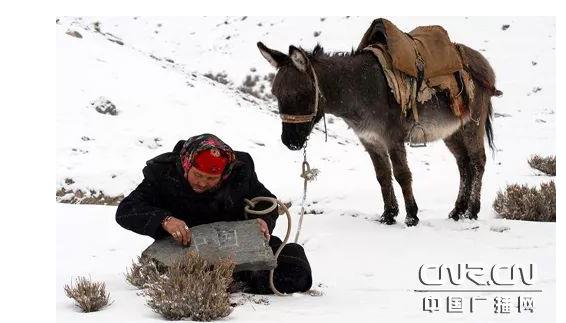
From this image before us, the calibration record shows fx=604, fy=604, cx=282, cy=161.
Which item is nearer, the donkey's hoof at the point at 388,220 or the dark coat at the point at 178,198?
the dark coat at the point at 178,198

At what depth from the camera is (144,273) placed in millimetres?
4500

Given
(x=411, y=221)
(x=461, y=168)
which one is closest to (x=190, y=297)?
(x=411, y=221)

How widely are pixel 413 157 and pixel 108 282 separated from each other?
41.2 ft

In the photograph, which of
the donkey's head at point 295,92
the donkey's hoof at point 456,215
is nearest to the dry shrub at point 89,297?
the donkey's head at point 295,92

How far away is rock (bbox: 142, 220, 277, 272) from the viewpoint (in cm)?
425

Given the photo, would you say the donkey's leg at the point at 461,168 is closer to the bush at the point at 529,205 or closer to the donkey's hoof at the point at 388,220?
the bush at the point at 529,205

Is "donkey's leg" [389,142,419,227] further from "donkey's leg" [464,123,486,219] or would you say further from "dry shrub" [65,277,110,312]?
"dry shrub" [65,277,110,312]

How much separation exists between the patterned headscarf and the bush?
16.7ft

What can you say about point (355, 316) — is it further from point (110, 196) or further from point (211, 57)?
point (211, 57)

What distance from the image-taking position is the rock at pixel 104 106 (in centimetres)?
1513

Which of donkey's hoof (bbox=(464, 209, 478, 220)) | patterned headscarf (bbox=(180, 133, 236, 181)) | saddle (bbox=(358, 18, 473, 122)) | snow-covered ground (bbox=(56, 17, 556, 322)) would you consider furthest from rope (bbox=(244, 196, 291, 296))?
donkey's hoof (bbox=(464, 209, 478, 220))

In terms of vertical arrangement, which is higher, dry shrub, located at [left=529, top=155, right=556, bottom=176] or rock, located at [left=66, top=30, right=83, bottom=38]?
rock, located at [left=66, top=30, right=83, bottom=38]

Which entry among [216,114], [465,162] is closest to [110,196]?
[216,114]

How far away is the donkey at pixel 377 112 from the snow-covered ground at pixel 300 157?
2.13 feet
